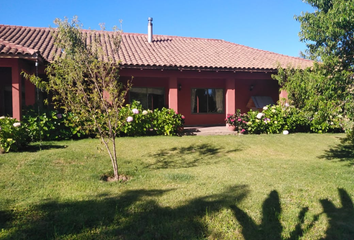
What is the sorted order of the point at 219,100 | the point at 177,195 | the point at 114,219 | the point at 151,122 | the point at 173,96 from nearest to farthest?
the point at 114,219
the point at 177,195
the point at 151,122
the point at 173,96
the point at 219,100

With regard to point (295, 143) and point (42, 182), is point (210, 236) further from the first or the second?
point (295, 143)

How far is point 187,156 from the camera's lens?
7.86 meters

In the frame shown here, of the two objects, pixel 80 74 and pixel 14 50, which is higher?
pixel 14 50

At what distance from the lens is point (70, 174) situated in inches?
229

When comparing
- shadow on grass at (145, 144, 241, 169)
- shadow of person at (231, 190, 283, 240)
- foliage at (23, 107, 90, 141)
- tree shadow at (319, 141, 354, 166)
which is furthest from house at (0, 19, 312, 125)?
shadow of person at (231, 190, 283, 240)

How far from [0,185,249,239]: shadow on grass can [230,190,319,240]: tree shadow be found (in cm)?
39

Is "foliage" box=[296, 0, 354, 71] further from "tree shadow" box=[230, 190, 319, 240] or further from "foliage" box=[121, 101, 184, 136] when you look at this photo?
"foliage" box=[121, 101, 184, 136]

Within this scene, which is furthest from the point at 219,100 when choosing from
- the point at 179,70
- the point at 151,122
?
the point at 151,122

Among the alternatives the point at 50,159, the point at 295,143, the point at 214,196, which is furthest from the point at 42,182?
the point at 295,143

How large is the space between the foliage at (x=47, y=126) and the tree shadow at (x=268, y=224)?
21.5 feet

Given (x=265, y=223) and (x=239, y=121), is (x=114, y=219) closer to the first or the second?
(x=265, y=223)

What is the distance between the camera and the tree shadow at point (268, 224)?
358 centimetres

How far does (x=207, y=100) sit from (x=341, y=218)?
11.4 metres

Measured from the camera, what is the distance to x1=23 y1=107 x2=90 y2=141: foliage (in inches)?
360
